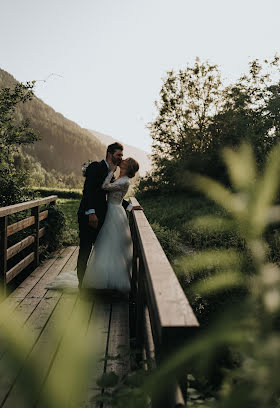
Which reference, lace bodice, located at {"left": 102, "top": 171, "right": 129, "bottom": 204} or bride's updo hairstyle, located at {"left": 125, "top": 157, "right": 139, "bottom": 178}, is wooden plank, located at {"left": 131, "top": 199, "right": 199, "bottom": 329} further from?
bride's updo hairstyle, located at {"left": 125, "top": 157, "right": 139, "bottom": 178}

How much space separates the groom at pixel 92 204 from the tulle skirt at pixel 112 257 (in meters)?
0.08

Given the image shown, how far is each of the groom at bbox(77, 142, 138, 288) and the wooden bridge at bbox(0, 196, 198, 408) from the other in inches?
17.7

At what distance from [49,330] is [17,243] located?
1.86m

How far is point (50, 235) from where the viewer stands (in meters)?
6.64

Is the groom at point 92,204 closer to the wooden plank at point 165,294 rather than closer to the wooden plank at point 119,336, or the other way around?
the wooden plank at point 119,336

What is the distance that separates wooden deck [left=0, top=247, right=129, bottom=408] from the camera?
2352 mm

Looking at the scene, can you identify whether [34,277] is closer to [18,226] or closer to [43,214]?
[18,226]

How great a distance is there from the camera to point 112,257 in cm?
425

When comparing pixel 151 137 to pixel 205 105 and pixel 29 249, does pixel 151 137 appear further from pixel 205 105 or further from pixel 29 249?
pixel 29 249

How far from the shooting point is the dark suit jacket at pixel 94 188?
4145 millimetres

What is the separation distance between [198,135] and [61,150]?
123 metres

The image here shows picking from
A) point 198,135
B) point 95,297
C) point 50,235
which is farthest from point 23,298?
point 198,135

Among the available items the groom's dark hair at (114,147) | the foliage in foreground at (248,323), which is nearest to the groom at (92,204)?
the groom's dark hair at (114,147)

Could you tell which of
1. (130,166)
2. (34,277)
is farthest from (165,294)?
(34,277)
